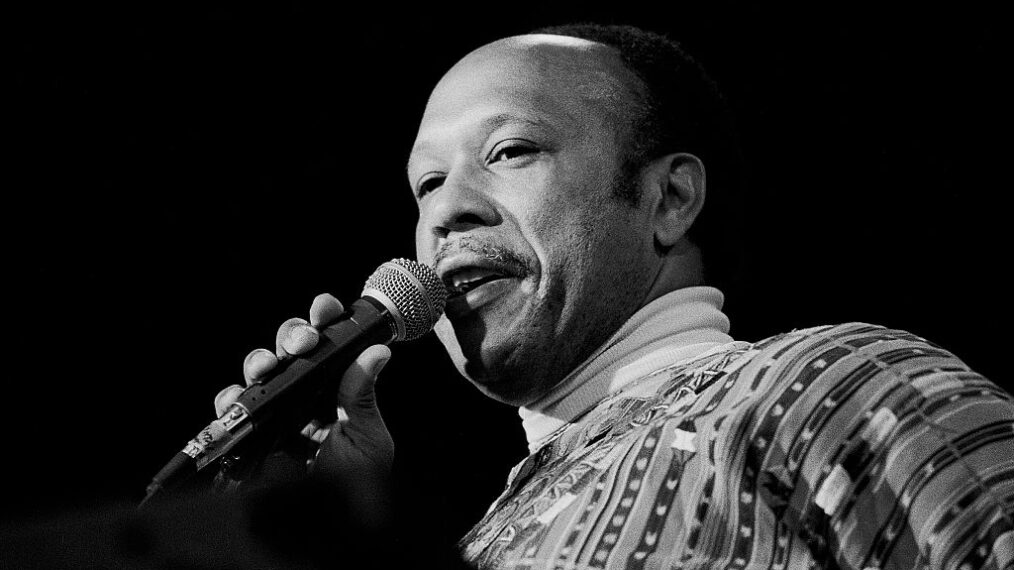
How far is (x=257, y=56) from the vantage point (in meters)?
2.74

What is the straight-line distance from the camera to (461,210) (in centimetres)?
200

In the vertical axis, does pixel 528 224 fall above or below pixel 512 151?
below

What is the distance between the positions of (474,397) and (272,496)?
86.0 inches

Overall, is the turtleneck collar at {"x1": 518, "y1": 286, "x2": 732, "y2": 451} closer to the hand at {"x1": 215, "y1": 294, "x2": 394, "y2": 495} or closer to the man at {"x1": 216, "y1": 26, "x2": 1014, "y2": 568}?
the man at {"x1": 216, "y1": 26, "x2": 1014, "y2": 568}

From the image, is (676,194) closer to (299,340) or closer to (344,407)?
(344,407)

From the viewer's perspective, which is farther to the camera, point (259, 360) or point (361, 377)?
point (361, 377)

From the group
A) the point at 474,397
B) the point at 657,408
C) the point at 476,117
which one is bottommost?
the point at 474,397

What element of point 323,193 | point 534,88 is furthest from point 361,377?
point 323,193

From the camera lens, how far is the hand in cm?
167

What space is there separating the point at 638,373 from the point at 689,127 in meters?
0.62

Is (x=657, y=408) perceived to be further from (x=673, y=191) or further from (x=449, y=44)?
(x=449, y=44)

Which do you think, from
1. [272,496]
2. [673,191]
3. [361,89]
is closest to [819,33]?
[673,191]

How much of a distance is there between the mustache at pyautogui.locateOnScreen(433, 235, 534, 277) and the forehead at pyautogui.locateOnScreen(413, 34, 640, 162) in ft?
0.84

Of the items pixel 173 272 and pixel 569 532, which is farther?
pixel 173 272
